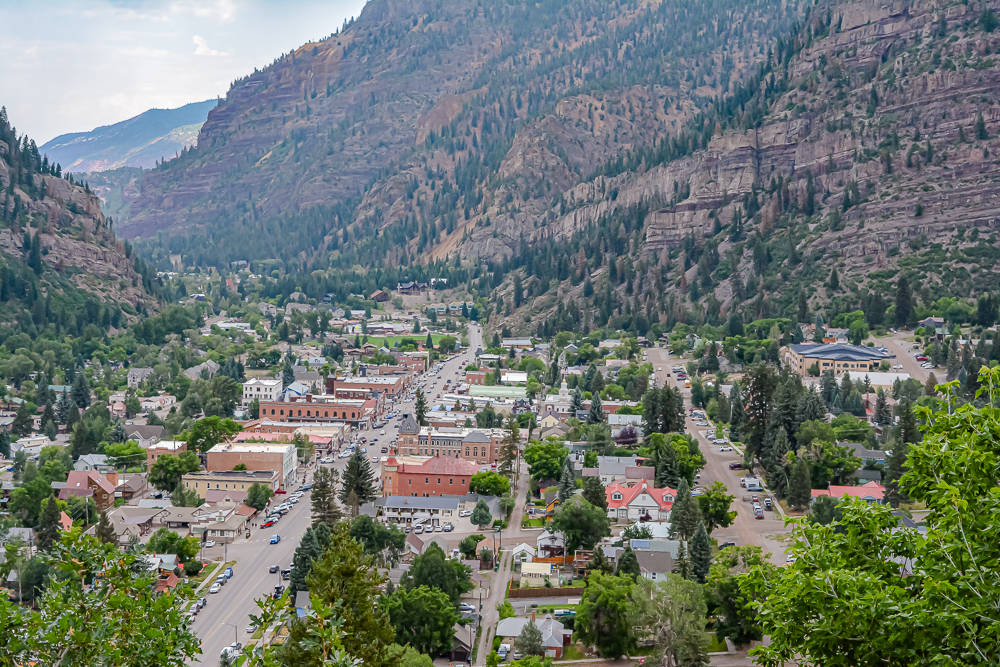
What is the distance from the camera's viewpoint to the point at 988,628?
12.5 m

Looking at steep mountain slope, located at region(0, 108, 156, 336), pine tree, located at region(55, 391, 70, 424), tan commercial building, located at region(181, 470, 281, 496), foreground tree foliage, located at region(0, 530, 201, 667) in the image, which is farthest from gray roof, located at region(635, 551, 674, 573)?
steep mountain slope, located at region(0, 108, 156, 336)

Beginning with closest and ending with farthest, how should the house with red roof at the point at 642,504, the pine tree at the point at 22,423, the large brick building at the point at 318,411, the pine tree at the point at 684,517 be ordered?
the pine tree at the point at 684,517, the house with red roof at the point at 642,504, the pine tree at the point at 22,423, the large brick building at the point at 318,411

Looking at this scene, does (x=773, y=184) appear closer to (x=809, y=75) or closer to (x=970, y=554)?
(x=809, y=75)

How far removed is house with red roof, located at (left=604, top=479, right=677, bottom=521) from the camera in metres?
67.4

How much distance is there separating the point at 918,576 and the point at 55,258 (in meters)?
171

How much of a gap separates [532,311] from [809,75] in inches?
2582

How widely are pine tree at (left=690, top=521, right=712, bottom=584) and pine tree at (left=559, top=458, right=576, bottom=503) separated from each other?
50.7 feet

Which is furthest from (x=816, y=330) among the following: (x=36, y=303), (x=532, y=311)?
(x=36, y=303)

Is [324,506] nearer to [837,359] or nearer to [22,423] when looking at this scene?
[22,423]

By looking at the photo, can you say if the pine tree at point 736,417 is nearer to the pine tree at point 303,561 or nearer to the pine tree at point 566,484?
the pine tree at point 566,484

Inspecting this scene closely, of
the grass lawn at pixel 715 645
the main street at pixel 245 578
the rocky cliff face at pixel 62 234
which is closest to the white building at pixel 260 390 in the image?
the main street at pixel 245 578

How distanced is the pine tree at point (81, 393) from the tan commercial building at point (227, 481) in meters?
34.9

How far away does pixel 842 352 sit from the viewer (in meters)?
114

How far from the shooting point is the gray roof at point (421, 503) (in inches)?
2840
